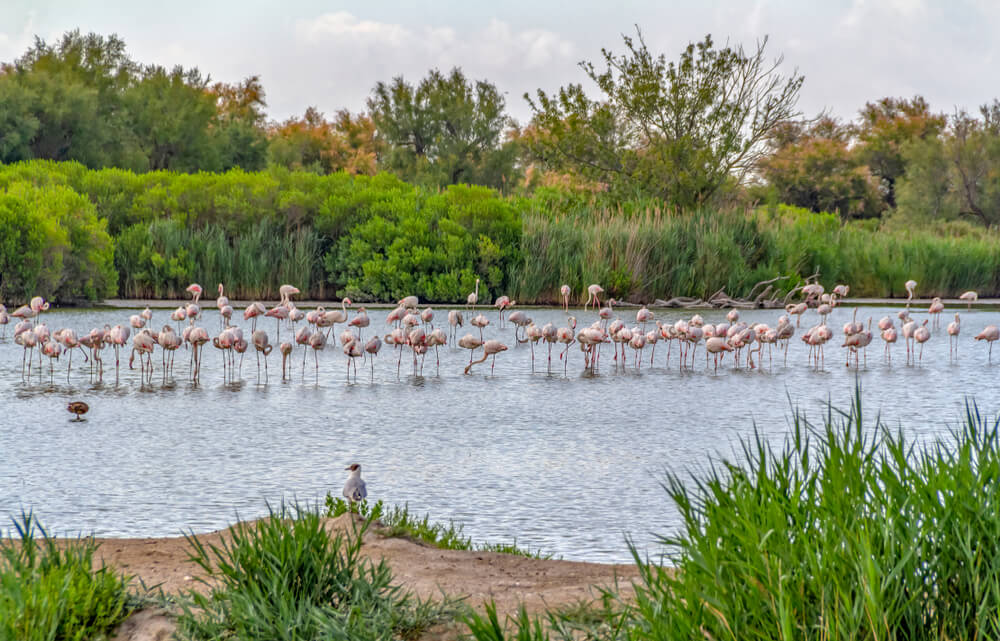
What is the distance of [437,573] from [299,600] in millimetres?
734

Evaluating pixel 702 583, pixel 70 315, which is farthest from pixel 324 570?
Result: pixel 70 315

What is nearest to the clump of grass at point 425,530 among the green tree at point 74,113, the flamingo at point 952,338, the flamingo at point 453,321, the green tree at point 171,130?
the flamingo at point 453,321

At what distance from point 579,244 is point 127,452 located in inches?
582

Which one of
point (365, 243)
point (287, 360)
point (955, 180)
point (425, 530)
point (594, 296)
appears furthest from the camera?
point (955, 180)

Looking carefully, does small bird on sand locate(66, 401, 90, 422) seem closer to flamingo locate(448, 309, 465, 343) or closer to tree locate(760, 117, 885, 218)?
flamingo locate(448, 309, 465, 343)

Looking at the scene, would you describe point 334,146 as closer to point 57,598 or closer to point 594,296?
point 594,296

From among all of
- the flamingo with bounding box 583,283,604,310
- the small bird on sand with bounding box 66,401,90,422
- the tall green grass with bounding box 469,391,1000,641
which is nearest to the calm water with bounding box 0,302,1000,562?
the small bird on sand with bounding box 66,401,90,422

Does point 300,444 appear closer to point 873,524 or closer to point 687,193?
point 873,524

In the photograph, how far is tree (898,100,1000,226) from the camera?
43.7 m

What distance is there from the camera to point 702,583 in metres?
2.70

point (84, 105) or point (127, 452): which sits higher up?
point (84, 105)

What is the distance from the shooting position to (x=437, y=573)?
3.72 meters

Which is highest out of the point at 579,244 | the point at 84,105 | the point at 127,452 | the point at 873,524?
the point at 84,105

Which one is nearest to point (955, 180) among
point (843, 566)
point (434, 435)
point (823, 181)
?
point (823, 181)
